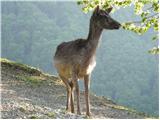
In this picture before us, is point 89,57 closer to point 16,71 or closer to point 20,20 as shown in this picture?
point 16,71

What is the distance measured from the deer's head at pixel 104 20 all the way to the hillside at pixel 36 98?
2.68 m

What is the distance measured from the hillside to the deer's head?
105 inches

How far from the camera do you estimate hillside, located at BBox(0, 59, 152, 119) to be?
476 inches

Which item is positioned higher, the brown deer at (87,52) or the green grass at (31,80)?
the brown deer at (87,52)

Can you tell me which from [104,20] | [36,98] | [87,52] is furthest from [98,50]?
[104,20]

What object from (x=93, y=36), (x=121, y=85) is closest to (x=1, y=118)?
(x=93, y=36)

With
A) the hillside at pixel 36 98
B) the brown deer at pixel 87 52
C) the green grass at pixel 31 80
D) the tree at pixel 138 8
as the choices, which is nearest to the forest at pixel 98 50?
the hillside at pixel 36 98

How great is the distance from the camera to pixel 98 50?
481 feet

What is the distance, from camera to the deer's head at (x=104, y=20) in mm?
12539

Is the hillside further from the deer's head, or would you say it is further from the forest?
the forest

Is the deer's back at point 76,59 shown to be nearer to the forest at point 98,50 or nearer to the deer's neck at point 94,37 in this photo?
the deer's neck at point 94,37

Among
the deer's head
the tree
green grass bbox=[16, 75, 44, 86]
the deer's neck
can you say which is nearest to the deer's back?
the deer's neck

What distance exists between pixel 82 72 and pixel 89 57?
481 millimetres

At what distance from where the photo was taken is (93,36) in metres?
12.9
